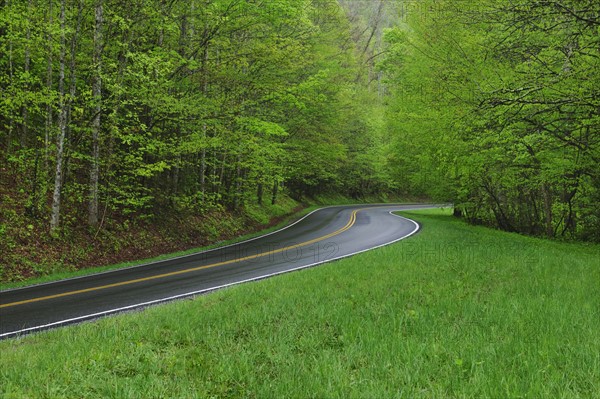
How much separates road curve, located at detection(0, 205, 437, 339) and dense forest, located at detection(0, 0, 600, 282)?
3.23 metres

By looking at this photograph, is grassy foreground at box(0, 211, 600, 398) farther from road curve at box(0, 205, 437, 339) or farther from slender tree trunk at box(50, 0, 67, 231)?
slender tree trunk at box(50, 0, 67, 231)

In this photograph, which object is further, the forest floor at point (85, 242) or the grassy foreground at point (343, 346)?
the forest floor at point (85, 242)

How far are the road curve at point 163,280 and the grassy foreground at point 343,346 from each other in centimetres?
177

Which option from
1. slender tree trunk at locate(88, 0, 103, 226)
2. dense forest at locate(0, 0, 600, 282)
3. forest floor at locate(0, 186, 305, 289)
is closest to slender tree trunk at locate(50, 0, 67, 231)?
dense forest at locate(0, 0, 600, 282)

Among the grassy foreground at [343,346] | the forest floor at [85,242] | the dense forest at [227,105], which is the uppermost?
the dense forest at [227,105]

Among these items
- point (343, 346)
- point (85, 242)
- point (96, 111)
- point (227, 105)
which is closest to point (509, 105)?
point (343, 346)

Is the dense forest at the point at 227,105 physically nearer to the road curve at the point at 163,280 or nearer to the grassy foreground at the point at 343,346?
the road curve at the point at 163,280

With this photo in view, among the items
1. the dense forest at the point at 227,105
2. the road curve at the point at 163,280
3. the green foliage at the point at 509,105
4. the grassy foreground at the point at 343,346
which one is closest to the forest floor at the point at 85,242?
the dense forest at the point at 227,105

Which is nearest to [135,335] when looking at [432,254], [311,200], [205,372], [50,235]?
[205,372]

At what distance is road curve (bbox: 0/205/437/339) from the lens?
24.7 ft

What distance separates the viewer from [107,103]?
13555 mm

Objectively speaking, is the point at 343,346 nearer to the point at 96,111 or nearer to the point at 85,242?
the point at 85,242

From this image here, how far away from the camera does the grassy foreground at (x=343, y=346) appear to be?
10.8 feet

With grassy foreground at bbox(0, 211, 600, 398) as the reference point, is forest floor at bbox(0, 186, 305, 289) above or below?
below
